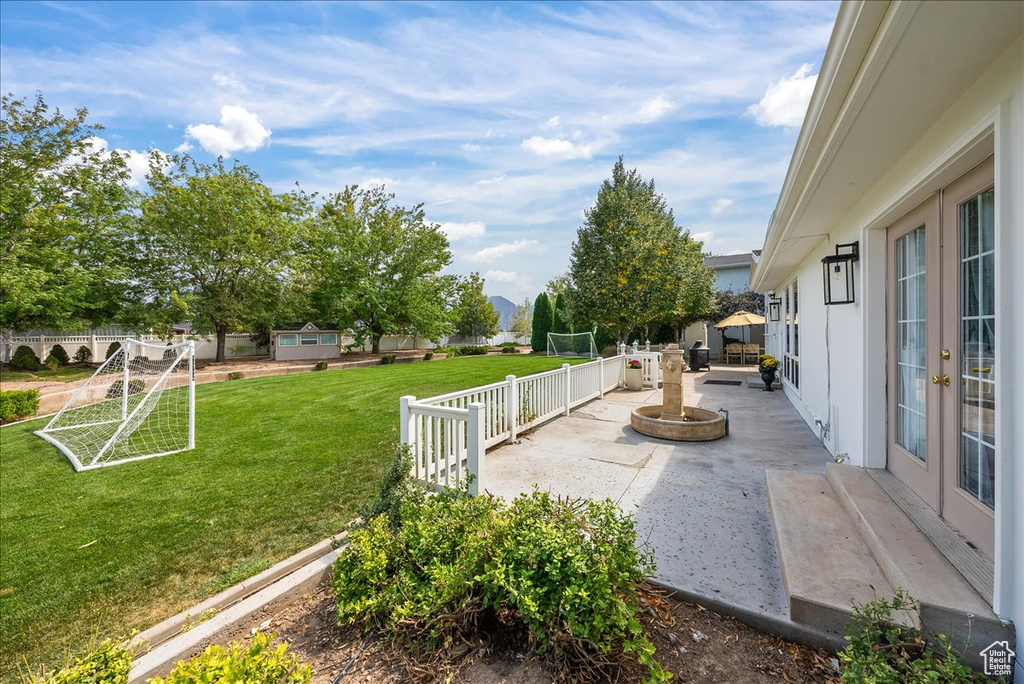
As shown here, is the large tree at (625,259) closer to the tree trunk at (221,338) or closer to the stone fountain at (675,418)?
the stone fountain at (675,418)

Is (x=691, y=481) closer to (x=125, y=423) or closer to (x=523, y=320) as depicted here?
(x=125, y=423)

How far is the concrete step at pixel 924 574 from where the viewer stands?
1612 millimetres

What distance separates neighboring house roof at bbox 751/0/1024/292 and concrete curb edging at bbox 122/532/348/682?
13.3 feet

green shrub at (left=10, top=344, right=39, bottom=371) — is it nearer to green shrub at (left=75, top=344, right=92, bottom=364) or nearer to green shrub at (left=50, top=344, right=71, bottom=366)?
green shrub at (left=50, top=344, right=71, bottom=366)

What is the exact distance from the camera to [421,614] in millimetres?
1928

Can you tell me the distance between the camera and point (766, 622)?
6.66 ft

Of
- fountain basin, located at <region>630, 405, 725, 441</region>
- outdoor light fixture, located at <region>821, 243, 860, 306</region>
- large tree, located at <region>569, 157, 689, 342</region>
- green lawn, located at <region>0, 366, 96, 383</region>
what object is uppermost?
large tree, located at <region>569, 157, 689, 342</region>

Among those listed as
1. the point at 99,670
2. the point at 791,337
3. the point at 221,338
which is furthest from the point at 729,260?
the point at 221,338

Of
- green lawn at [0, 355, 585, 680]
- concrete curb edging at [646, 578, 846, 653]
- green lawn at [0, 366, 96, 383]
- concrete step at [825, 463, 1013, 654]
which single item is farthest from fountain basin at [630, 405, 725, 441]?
green lawn at [0, 366, 96, 383]

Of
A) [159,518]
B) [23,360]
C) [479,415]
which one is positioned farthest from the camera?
[23,360]

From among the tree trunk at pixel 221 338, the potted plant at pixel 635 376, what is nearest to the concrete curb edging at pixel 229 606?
the potted plant at pixel 635 376

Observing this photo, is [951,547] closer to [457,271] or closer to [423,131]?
[423,131]

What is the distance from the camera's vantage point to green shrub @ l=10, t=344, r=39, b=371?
13898 mm

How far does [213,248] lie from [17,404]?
1069cm
